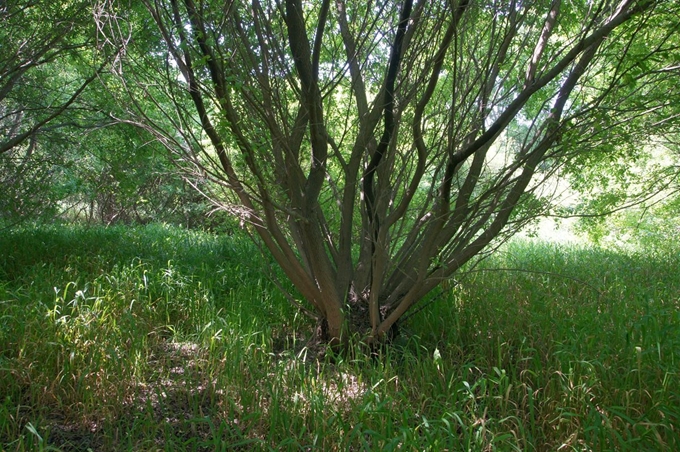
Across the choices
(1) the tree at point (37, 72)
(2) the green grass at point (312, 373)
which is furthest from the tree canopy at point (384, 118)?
(1) the tree at point (37, 72)

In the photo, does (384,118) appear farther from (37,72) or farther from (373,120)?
(37,72)

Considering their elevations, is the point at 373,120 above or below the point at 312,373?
above

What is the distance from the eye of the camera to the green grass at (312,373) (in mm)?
2469

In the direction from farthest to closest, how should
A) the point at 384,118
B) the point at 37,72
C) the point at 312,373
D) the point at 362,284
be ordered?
the point at 37,72
the point at 362,284
the point at 384,118
the point at 312,373

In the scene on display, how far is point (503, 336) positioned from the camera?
3.63 m

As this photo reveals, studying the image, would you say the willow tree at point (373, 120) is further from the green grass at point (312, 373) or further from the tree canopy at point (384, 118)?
the green grass at point (312, 373)

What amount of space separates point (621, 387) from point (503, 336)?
956 mm

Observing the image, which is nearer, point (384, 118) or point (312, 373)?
point (312, 373)

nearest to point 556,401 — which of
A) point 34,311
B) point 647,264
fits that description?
point 34,311

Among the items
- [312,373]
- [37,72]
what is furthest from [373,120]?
[37,72]

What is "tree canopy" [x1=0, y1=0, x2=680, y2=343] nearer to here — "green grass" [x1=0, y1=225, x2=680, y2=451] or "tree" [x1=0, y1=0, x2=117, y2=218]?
"green grass" [x1=0, y1=225, x2=680, y2=451]

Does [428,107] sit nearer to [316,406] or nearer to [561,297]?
[561,297]

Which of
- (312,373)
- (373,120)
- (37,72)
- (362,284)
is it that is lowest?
(312,373)

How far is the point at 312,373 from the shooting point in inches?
123
